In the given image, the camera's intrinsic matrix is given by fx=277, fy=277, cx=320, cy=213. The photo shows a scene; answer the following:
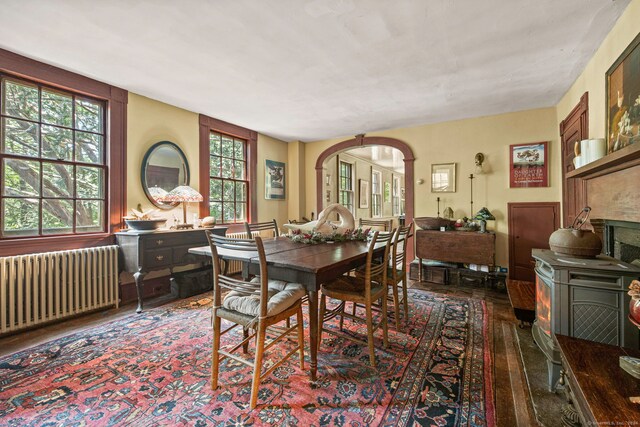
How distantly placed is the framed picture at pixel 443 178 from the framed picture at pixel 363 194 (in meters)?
3.09

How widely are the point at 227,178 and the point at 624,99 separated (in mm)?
4703

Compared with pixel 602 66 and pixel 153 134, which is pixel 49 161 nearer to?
pixel 153 134

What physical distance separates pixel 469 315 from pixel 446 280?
118 cm

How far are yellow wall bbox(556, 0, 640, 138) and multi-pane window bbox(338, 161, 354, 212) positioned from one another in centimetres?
452

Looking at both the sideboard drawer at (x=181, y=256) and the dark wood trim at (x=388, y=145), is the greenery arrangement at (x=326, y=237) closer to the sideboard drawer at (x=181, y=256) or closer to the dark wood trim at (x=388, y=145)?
the sideboard drawer at (x=181, y=256)

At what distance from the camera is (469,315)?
9.72ft

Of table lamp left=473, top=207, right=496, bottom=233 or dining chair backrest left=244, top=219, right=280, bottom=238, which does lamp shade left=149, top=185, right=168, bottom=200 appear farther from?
table lamp left=473, top=207, right=496, bottom=233

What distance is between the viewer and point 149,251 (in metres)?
3.11

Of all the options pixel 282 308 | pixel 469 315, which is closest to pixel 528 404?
pixel 469 315

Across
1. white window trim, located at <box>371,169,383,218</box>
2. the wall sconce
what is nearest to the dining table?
the wall sconce

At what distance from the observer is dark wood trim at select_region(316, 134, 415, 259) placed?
4934 mm

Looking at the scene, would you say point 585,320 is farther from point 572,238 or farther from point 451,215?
point 451,215

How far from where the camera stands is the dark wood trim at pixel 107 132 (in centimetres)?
261

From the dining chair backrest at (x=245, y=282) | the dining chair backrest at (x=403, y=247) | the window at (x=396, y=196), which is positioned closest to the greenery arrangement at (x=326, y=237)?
the dining chair backrest at (x=403, y=247)
